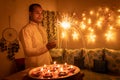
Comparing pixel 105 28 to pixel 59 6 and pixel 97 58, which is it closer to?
pixel 97 58

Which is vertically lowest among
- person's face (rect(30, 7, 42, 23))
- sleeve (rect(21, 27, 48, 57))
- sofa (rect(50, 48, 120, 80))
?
sofa (rect(50, 48, 120, 80))

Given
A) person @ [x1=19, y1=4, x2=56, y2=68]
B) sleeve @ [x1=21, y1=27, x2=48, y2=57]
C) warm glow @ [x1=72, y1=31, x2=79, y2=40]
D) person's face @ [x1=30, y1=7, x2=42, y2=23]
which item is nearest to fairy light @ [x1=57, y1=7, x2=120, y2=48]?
warm glow @ [x1=72, y1=31, x2=79, y2=40]

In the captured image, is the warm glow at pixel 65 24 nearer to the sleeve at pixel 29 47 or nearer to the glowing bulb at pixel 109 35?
the glowing bulb at pixel 109 35

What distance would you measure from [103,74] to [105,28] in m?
1.13

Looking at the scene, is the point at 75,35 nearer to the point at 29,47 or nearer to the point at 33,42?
the point at 33,42

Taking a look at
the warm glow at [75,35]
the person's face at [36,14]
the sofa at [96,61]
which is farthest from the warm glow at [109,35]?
the person's face at [36,14]

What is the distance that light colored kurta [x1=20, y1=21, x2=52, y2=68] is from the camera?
76.7 inches

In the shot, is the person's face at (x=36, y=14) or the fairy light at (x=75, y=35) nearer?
the person's face at (x=36, y=14)

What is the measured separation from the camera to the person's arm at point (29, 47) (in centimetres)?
186

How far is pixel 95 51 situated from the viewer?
3750 mm

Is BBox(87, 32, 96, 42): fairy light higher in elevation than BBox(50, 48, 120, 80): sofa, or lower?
higher

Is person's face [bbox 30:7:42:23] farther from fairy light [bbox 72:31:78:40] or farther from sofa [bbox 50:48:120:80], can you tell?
fairy light [bbox 72:31:78:40]

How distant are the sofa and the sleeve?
161 cm

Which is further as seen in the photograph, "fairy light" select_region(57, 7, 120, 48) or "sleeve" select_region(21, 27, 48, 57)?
"fairy light" select_region(57, 7, 120, 48)
